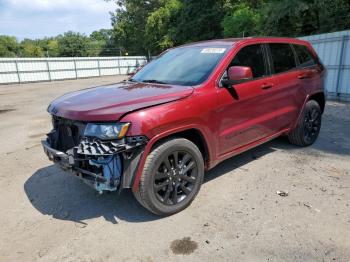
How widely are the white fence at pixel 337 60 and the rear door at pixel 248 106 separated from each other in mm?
6656

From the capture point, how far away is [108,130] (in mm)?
2936

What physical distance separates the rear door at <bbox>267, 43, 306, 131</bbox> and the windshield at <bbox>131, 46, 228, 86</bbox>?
1031 mm

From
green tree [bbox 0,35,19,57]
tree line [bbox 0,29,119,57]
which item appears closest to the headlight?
tree line [bbox 0,29,119,57]

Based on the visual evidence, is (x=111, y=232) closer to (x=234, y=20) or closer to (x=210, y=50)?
(x=210, y=50)

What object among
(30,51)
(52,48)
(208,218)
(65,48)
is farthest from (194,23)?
(52,48)

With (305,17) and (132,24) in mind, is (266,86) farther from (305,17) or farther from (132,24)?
(132,24)

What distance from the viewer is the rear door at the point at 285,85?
4.48m

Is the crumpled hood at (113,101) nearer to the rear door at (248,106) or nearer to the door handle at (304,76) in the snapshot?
the rear door at (248,106)

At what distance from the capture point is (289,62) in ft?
15.7

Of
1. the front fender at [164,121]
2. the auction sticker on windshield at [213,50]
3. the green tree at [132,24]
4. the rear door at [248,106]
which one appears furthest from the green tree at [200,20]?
the front fender at [164,121]

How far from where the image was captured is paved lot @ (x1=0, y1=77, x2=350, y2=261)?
2838 mm

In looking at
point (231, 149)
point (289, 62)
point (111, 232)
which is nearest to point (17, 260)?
point (111, 232)

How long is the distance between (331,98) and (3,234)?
10.3 m

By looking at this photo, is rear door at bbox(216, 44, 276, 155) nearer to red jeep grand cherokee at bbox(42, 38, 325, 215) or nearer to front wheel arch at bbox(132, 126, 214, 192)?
red jeep grand cherokee at bbox(42, 38, 325, 215)
